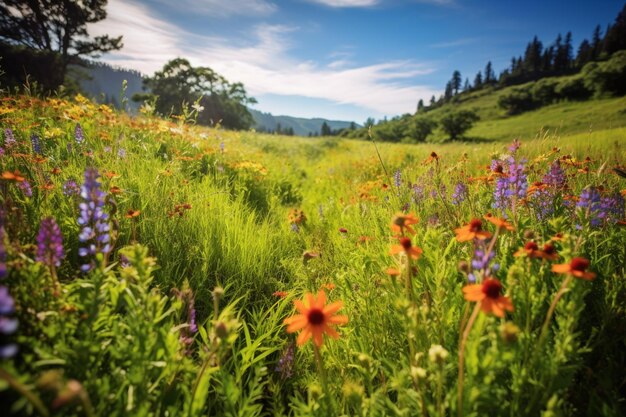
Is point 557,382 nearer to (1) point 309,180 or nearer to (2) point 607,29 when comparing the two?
(1) point 309,180

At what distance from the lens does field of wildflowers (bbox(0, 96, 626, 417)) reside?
42.8 inches

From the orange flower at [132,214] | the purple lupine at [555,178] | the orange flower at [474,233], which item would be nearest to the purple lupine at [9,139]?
the orange flower at [132,214]

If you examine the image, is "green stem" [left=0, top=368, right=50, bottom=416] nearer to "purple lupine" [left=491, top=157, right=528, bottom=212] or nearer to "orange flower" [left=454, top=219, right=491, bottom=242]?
"orange flower" [left=454, top=219, right=491, bottom=242]

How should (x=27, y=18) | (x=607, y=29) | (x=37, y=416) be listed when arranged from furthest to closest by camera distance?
(x=607, y=29)
(x=27, y=18)
(x=37, y=416)

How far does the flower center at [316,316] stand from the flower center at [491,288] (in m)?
0.62

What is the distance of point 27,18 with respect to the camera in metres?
22.1

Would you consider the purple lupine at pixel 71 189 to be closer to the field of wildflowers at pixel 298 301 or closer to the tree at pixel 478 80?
the field of wildflowers at pixel 298 301

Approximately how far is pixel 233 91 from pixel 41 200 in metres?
58.9

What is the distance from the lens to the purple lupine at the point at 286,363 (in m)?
1.79

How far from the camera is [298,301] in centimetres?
132

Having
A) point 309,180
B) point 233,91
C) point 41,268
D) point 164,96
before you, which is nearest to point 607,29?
point 233,91

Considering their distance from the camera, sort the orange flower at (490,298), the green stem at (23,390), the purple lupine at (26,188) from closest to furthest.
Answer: the green stem at (23,390)
the orange flower at (490,298)
the purple lupine at (26,188)

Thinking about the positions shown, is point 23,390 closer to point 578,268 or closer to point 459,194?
point 578,268

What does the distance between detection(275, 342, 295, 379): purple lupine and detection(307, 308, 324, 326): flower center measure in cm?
70
